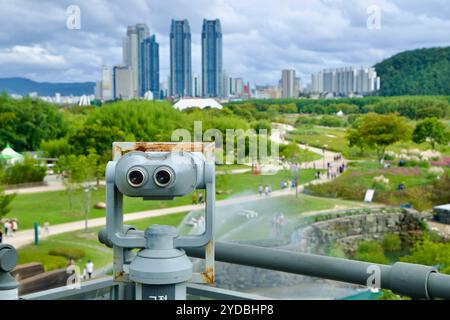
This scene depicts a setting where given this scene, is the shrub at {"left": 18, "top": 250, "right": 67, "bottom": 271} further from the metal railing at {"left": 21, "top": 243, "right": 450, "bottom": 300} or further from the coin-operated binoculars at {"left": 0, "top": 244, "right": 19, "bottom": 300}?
the coin-operated binoculars at {"left": 0, "top": 244, "right": 19, "bottom": 300}

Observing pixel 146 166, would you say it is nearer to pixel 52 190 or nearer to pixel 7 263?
pixel 7 263

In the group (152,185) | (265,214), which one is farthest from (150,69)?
(152,185)

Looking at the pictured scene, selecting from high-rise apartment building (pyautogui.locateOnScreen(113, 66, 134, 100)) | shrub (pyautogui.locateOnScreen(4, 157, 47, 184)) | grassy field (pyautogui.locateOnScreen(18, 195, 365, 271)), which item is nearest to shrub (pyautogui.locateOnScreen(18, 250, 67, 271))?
grassy field (pyautogui.locateOnScreen(18, 195, 365, 271))

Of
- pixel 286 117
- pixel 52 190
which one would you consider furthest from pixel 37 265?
pixel 286 117

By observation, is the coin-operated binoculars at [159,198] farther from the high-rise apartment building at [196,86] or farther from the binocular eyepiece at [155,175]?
the high-rise apartment building at [196,86]

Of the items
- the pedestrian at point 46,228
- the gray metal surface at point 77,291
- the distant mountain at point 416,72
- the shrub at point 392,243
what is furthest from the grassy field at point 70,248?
the distant mountain at point 416,72
